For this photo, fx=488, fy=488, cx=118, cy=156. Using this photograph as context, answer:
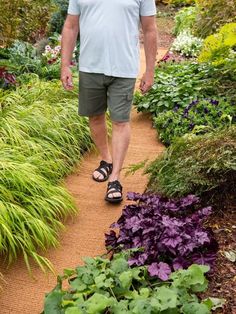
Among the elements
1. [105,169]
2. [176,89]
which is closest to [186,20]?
[176,89]

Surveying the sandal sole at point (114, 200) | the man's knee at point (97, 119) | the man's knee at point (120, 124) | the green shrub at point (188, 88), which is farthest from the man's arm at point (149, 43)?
the green shrub at point (188, 88)

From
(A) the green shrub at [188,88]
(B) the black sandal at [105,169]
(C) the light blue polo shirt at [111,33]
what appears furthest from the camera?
(A) the green shrub at [188,88]

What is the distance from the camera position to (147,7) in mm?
3518

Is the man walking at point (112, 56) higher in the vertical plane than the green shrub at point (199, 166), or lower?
higher

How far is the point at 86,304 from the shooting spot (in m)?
2.35

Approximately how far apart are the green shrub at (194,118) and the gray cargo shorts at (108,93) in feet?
3.44

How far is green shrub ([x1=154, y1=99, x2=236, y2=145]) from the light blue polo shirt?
1341 millimetres

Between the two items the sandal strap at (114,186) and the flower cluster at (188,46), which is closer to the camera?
the sandal strap at (114,186)

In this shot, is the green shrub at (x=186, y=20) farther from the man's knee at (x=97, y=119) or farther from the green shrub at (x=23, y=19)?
the man's knee at (x=97, y=119)

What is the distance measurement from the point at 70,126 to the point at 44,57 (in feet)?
7.28

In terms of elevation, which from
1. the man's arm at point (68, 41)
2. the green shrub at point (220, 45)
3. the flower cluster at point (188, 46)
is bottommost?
the flower cluster at point (188, 46)

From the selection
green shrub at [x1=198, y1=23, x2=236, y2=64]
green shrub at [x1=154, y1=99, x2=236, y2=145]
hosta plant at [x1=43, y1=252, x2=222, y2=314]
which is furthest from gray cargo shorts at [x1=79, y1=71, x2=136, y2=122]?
green shrub at [x1=198, y1=23, x2=236, y2=64]

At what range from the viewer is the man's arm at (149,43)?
360 cm

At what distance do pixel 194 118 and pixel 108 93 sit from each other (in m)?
1.38
